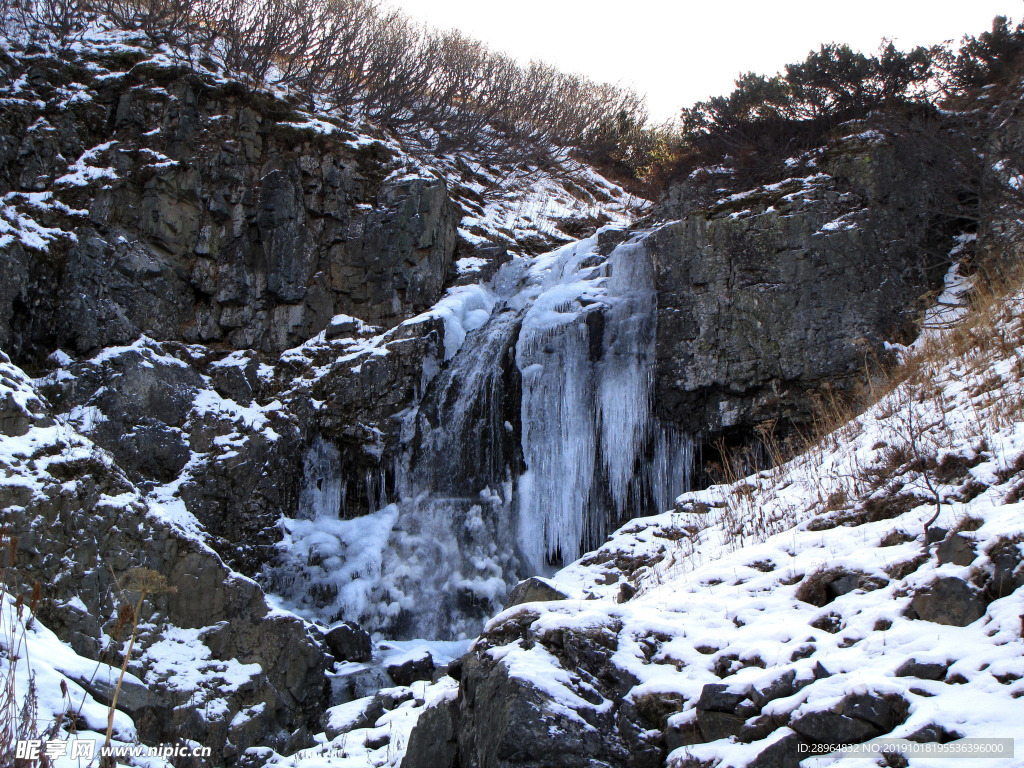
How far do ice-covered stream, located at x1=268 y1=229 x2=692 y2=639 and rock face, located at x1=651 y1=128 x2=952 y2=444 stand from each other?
0.55 m

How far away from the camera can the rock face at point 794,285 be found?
36.7ft

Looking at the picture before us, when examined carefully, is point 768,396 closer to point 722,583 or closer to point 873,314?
point 873,314

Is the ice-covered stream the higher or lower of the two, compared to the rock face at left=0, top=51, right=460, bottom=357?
lower

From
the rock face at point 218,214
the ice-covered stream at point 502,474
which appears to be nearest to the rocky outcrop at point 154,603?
the ice-covered stream at point 502,474

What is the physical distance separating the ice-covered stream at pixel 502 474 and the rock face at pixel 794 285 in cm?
55

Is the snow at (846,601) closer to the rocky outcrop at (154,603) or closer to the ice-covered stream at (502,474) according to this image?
the ice-covered stream at (502,474)

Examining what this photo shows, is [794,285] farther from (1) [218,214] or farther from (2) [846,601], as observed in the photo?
(1) [218,214]

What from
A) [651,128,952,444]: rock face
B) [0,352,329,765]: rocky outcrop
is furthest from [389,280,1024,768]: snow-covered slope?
[0,352,329,765]: rocky outcrop

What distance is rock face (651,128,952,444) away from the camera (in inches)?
441

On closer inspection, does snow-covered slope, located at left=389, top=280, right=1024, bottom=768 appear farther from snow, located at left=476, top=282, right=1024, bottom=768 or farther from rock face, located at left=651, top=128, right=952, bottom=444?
rock face, located at left=651, top=128, right=952, bottom=444

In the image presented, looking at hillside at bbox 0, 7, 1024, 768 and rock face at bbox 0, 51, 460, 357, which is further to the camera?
rock face at bbox 0, 51, 460, 357

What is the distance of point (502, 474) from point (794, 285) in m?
5.19

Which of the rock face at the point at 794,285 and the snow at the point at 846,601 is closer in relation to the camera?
the snow at the point at 846,601

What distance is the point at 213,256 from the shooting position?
553 inches
